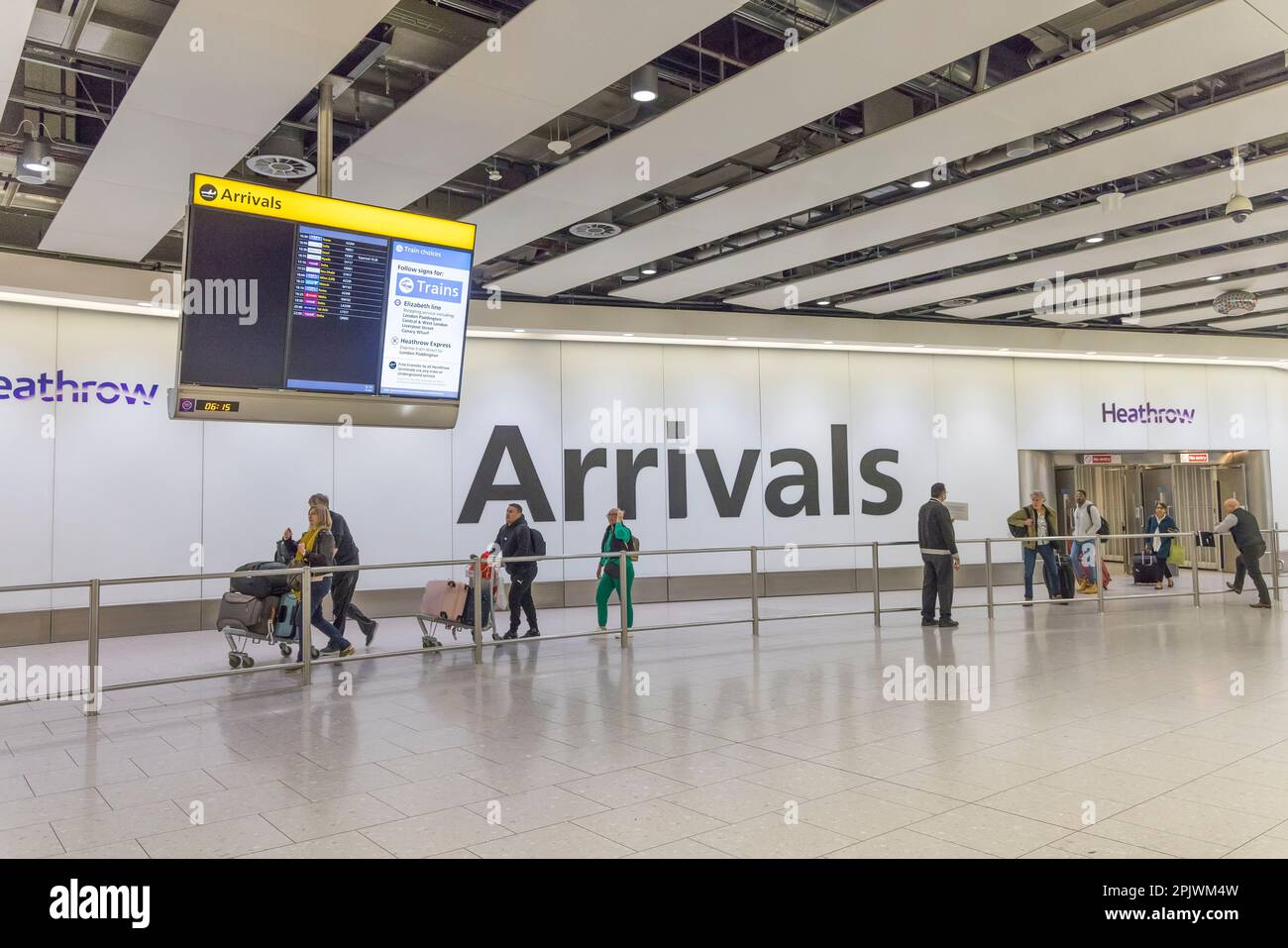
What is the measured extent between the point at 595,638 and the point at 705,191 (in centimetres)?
509

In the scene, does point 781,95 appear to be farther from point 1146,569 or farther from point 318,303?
point 1146,569

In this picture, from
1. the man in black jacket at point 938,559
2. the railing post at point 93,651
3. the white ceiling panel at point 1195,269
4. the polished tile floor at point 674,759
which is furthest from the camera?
the white ceiling panel at point 1195,269

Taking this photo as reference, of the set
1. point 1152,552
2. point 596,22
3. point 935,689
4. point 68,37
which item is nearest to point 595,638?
point 935,689

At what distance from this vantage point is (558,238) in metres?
10.9

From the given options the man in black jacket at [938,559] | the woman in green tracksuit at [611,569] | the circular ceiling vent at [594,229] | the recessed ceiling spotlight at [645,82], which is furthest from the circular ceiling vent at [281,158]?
the man in black jacket at [938,559]

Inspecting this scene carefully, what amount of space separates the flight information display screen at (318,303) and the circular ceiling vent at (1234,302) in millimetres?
11954

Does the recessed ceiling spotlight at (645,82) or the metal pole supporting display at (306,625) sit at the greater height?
the recessed ceiling spotlight at (645,82)

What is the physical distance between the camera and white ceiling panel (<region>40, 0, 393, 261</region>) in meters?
5.35

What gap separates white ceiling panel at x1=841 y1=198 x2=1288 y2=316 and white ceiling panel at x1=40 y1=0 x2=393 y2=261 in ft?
27.3

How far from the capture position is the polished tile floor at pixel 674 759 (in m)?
3.80

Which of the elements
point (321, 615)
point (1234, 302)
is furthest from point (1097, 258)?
point (321, 615)

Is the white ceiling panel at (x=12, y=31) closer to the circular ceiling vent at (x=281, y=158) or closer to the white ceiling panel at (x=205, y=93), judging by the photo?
the white ceiling panel at (x=205, y=93)

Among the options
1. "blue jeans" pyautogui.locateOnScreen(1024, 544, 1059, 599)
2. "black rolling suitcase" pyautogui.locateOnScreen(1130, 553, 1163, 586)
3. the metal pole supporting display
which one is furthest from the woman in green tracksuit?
"black rolling suitcase" pyautogui.locateOnScreen(1130, 553, 1163, 586)

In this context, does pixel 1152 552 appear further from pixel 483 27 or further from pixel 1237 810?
pixel 483 27
